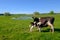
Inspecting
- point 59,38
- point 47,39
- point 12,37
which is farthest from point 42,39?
point 12,37

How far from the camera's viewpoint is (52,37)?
14.6 metres

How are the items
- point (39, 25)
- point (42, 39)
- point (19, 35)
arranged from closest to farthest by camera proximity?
1. point (42, 39)
2. point (19, 35)
3. point (39, 25)

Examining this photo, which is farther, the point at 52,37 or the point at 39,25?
the point at 39,25

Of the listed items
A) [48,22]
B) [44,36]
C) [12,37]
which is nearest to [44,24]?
[48,22]

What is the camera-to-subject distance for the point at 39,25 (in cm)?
1703

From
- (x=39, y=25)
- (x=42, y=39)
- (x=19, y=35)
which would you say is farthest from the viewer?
(x=39, y=25)

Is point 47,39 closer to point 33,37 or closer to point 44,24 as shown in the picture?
point 33,37

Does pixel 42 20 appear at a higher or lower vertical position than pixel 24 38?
higher

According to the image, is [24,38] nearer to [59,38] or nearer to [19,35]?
[19,35]

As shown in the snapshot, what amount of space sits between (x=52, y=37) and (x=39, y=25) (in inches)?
110

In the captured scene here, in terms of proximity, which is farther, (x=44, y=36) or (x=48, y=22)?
(x=48, y=22)

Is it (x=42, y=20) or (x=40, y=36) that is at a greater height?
(x=42, y=20)

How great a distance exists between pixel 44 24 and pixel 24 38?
3410 mm

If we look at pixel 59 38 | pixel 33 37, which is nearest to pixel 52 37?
pixel 59 38
